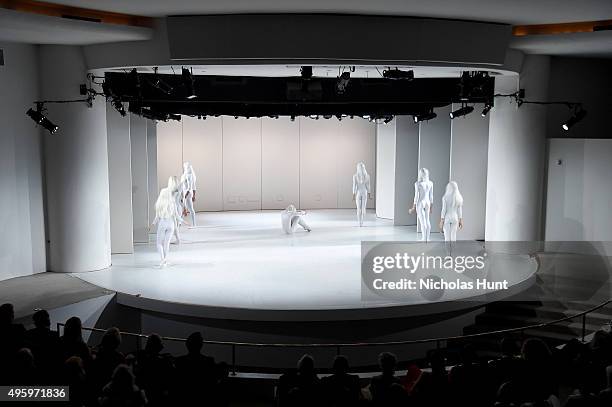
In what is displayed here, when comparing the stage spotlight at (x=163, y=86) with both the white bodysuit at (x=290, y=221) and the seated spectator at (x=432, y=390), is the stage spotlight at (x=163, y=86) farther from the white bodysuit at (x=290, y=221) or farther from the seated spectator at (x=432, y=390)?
the seated spectator at (x=432, y=390)

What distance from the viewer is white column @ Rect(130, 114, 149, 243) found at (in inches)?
641

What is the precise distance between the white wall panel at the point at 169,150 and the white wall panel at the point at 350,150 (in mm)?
5719

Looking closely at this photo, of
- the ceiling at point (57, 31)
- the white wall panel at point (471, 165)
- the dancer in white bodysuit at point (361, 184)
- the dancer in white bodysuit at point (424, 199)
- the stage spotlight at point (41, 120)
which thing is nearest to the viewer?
the ceiling at point (57, 31)

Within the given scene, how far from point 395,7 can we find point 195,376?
21.8 feet

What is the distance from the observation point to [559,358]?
6145 mm

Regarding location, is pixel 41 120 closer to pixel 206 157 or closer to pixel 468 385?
pixel 468 385

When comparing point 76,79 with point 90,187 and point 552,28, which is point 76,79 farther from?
point 552,28

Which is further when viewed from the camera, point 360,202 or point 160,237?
point 360,202

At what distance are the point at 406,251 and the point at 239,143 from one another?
403 inches

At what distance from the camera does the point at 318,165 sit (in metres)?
25.1

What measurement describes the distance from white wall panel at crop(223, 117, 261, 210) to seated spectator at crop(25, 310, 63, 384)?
1777 cm

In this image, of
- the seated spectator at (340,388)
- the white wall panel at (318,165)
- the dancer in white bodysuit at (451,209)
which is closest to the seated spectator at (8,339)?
the seated spectator at (340,388)

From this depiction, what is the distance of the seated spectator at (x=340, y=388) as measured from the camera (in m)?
5.09

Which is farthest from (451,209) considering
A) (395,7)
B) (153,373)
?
(153,373)
